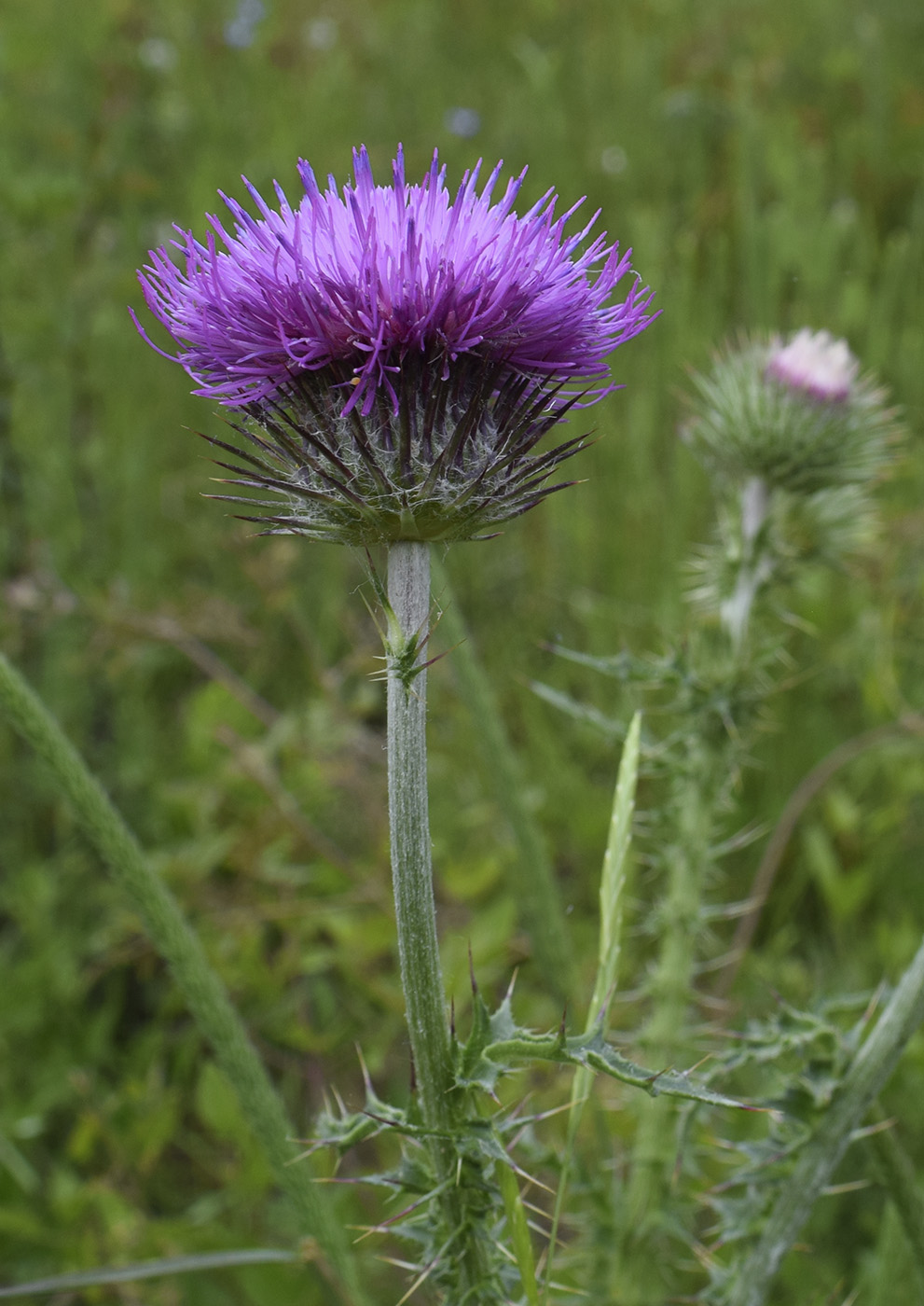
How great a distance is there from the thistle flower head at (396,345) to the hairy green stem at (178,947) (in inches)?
14.3

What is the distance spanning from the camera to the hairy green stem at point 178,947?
1194mm

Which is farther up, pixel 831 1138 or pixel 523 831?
pixel 523 831

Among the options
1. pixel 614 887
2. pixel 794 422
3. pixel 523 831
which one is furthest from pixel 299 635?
pixel 614 887

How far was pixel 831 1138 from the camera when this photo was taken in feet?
4.15

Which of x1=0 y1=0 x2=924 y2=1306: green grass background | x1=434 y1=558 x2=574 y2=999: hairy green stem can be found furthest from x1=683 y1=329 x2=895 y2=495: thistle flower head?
x1=434 y1=558 x2=574 y2=999: hairy green stem

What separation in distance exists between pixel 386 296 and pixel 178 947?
752 mm

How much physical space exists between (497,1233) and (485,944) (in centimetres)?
103

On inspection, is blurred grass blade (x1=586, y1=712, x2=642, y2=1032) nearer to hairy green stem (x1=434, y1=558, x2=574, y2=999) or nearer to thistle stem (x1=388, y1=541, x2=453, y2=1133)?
thistle stem (x1=388, y1=541, x2=453, y2=1133)

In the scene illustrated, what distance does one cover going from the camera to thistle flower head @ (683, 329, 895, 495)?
6.35ft

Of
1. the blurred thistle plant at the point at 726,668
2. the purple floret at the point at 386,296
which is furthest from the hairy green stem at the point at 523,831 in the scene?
the purple floret at the point at 386,296

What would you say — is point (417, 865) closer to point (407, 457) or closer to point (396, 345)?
point (407, 457)

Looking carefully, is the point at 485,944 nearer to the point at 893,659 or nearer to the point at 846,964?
the point at 846,964

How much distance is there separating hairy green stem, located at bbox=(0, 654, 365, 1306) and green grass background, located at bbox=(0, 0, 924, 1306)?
44 centimetres

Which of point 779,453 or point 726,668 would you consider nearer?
point 726,668
